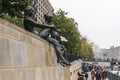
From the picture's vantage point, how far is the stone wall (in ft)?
24.8

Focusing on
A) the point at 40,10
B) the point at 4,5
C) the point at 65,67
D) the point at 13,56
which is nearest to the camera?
the point at 13,56

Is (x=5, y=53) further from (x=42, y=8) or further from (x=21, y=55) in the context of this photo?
(x=42, y=8)

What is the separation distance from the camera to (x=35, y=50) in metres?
10.6

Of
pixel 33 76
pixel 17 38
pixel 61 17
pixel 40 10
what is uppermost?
pixel 40 10

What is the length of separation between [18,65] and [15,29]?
695 millimetres

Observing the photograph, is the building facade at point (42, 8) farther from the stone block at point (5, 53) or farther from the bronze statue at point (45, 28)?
the stone block at point (5, 53)

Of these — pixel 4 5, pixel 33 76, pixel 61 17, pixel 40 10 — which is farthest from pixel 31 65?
pixel 40 10

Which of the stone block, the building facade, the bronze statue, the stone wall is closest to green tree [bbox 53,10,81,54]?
the building facade

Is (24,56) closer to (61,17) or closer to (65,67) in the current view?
(65,67)

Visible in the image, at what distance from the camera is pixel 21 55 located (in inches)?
347

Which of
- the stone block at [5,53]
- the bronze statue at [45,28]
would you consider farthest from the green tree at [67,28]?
the stone block at [5,53]

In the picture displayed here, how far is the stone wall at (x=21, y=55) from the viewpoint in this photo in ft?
24.8

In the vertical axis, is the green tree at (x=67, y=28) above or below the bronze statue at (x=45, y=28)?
above

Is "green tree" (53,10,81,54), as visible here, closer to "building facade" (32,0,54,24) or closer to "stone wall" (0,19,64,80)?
"building facade" (32,0,54,24)
